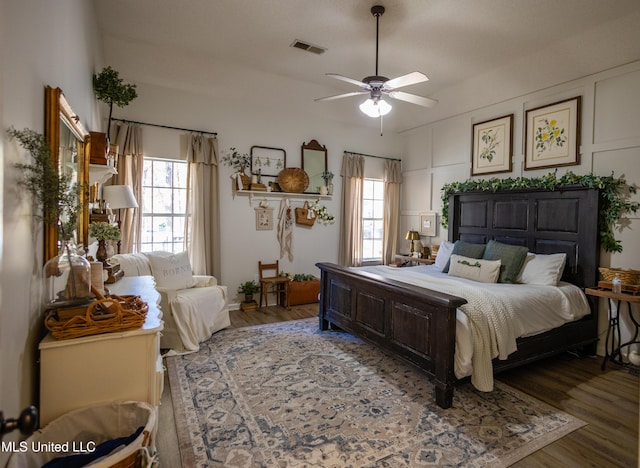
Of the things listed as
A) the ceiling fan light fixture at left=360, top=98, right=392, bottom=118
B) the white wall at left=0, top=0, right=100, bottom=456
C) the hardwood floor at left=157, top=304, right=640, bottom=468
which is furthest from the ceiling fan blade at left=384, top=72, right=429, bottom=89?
the hardwood floor at left=157, top=304, right=640, bottom=468

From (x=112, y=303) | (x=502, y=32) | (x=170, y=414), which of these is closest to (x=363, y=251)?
(x=502, y=32)

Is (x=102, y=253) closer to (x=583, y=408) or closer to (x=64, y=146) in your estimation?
(x=64, y=146)

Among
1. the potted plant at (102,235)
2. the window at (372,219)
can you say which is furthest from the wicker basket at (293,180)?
the potted plant at (102,235)

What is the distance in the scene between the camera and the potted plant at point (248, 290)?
4.99 meters

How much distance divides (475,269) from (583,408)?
1.57 meters

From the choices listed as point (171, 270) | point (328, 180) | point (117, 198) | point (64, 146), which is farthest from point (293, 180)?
point (64, 146)

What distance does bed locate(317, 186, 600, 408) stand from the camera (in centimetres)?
262

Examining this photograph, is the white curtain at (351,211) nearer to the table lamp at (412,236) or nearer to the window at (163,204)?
the table lamp at (412,236)

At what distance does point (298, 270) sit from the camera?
219 inches

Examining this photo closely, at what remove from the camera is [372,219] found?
630 cm

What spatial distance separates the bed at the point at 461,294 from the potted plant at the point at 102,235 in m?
2.26

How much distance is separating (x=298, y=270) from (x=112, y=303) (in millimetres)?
3979

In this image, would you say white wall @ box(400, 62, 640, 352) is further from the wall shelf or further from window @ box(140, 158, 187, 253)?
window @ box(140, 158, 187, 253)

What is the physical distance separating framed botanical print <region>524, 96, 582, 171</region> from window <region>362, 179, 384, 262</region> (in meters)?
2.53
